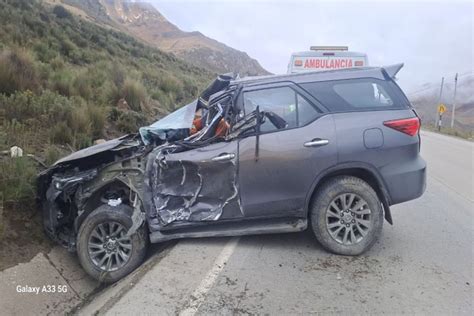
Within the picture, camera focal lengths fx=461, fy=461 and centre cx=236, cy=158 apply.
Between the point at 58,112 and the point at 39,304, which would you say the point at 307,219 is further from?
the point at 58,112

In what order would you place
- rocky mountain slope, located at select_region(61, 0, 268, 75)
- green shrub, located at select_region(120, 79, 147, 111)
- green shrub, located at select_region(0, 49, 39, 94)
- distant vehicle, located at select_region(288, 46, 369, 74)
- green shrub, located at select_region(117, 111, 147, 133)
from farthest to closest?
rocky mountain slope, located at select_region(61, 0, 268, 75) < green shrub, located at select_region(120, 79, 147, 111) < distant vehicle, located at select_region(288, 46, 369, 74) < green shrub, located at select_region(117, 111, 147, 133) < green shrub, located at select_region(0, 49, 39, 94)

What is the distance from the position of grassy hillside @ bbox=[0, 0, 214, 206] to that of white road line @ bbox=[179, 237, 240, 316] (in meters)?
2.72

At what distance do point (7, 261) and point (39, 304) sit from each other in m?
0.66

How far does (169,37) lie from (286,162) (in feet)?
383

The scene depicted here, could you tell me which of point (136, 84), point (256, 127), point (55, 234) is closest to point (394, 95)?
point (256, 127)

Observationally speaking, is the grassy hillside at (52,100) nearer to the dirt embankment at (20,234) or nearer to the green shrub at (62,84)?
the green shrub at (62,84)

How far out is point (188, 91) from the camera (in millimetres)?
21391

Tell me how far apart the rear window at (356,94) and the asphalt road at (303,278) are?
1729mm

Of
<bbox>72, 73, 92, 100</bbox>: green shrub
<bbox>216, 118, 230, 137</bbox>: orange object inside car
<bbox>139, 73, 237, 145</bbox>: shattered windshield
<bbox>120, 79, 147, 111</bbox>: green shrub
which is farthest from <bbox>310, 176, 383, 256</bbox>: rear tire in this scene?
<bbox>120, 79, 147, 111</bbox>: green shrub

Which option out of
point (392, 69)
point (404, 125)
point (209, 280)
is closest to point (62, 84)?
point (209, 280)

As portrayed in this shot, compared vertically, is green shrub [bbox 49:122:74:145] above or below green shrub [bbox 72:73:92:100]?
below

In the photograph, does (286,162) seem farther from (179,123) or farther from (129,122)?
(129,122)

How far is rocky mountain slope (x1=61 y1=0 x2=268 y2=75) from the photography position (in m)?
103

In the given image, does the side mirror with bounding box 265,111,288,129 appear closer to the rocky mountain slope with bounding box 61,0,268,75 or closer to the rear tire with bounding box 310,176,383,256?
the rear tire with bounding box 310,176,383,256
